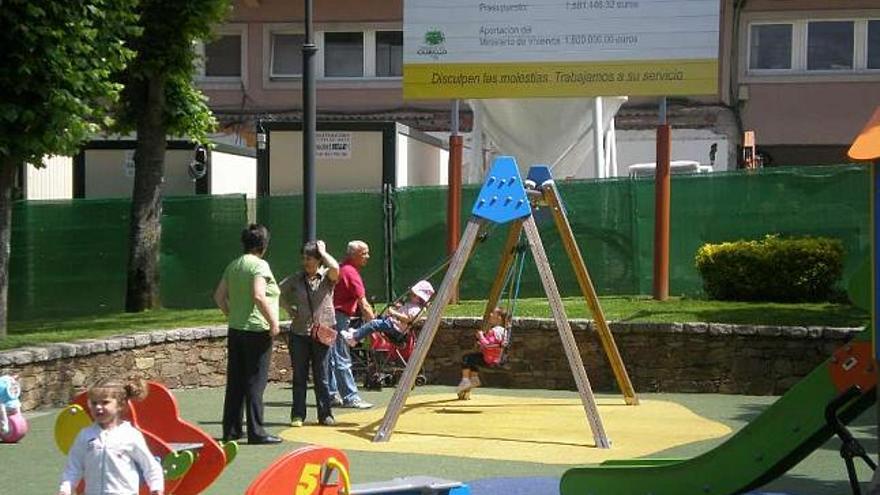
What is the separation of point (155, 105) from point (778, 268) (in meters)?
8.84

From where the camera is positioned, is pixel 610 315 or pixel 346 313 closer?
pixel 346 313

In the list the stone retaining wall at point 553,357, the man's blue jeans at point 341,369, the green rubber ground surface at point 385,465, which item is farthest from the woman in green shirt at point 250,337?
the stone retaining wall at point 553,357

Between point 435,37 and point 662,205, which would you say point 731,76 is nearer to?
point 662,205

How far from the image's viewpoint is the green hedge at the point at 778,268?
17.2 meters

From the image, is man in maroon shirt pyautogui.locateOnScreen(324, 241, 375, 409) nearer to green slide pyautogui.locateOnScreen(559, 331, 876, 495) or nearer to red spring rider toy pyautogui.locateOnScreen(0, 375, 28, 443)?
red spring rider toy pyautogui.locateOnScreen(0, 375, 28, 443)

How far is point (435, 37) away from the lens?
18109 millimetres

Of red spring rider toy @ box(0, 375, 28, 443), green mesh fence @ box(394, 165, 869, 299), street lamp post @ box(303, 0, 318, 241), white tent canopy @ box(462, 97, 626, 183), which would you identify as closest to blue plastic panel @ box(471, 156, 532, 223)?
street lamp post @ box(303, 0, 318, 241)

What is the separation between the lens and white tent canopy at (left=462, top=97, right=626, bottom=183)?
841 inches

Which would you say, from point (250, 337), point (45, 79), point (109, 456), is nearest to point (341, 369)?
point (250, 337)

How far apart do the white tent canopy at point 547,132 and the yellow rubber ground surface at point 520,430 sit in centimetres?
740

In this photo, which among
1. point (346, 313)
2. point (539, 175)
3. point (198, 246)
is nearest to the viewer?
point (539, 175)

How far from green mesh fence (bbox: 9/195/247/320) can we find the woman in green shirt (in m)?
9.11

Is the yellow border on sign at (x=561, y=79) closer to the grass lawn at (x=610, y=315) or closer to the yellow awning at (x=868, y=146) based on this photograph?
the grass lawn at (x=610, y=315)

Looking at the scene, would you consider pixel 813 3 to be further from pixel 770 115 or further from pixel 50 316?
pixel 50 316
